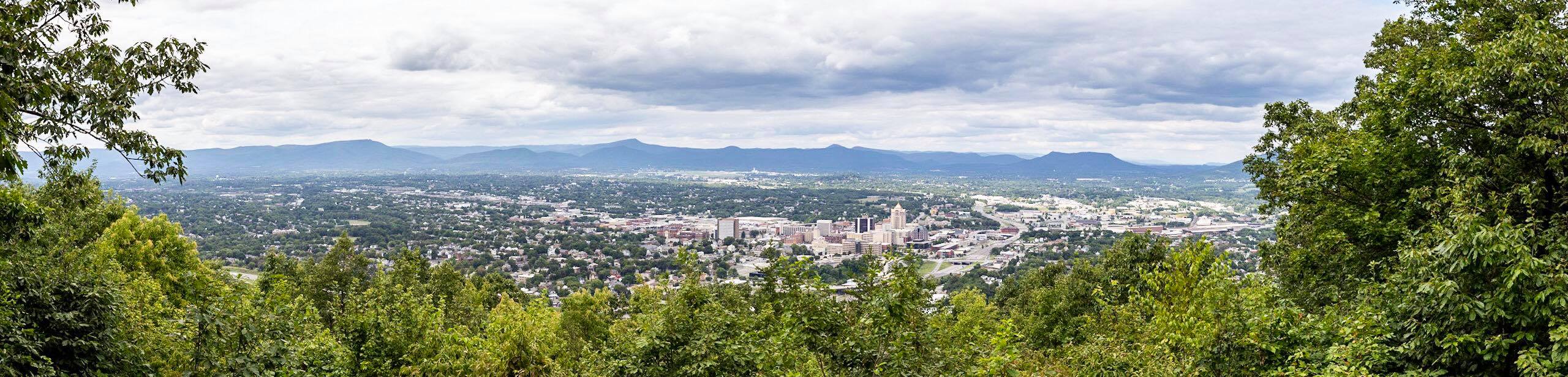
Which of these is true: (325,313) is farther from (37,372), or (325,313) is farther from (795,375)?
(795,375)

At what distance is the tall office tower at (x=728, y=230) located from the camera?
89.4m

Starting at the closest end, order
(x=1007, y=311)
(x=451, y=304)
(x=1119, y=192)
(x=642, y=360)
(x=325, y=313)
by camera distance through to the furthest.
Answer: (x=642, y=360)
(x=325, y=313)
(x=451, y=304)
(x=1007, y=311)
(x=1119, y=192)

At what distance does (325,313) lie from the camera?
70.9ft

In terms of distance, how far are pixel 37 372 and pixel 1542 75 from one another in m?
16.0

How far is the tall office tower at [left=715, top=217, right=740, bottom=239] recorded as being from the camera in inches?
3522

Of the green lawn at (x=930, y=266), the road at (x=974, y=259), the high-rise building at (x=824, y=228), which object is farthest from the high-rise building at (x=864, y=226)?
the green lawn at (x=930, y=266)

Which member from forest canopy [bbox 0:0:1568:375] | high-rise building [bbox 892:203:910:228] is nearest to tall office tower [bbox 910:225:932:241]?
high-rise building [bbox 892:203:910:228]

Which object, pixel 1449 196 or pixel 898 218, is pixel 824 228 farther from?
pixel 1449 196

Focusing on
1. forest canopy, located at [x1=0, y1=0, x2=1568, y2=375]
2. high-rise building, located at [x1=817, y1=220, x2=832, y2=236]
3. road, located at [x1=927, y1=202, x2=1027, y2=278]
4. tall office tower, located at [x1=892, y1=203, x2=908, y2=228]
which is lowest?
road, located at [x1=927, y1=202, x2=1027, y2=278]

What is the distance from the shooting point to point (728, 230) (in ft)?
302

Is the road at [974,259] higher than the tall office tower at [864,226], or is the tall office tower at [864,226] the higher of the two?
the tall office tower at [864,226]

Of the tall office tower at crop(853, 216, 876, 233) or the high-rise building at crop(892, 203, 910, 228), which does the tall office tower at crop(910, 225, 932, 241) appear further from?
the tall office tower at crop(853, 216, 876, 233)

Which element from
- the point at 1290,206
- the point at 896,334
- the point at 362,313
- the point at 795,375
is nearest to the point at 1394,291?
the point at 896,334

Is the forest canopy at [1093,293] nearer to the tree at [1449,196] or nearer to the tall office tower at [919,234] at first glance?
the tree at [1449,196]
